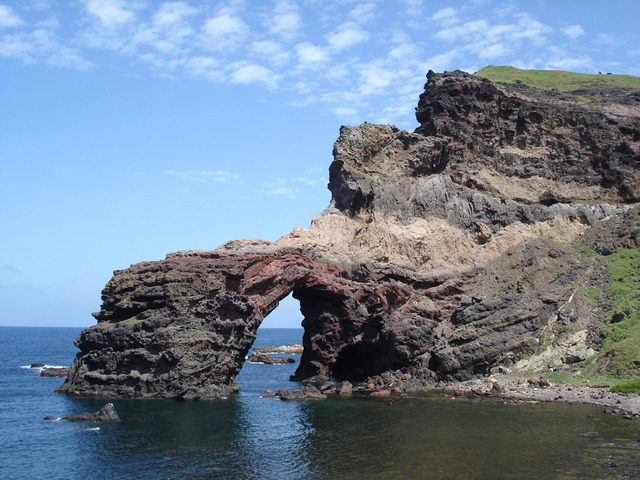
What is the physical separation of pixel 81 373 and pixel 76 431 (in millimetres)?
14079

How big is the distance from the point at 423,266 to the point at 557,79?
6094cm

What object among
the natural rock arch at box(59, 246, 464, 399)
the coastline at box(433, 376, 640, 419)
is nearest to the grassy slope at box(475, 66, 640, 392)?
the coastline at box(433, 376, 640, 419)

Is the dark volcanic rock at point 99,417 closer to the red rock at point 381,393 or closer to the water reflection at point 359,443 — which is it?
the water reflection at point 359,443

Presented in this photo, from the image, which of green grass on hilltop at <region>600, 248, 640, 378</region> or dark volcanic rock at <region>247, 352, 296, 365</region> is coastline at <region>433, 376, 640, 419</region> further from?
dark volcanic rock at <region>247, 352, 296, 365</region>

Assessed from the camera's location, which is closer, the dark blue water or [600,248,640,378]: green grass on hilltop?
the dark blue water

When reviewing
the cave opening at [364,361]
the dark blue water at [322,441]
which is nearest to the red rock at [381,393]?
the dark blue water at [322,441]

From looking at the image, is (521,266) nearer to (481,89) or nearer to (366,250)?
(366,250)

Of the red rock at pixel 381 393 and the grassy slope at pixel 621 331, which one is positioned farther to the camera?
the red rock at pixel 381 393

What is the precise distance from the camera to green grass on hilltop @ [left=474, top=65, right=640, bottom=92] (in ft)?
306

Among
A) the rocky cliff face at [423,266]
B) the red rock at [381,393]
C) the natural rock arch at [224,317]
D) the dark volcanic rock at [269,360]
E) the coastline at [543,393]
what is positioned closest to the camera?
the coastline at [543,393]

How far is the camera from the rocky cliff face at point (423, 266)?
156 feet

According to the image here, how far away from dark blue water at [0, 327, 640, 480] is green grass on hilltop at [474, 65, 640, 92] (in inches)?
2721

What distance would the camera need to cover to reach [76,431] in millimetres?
34688

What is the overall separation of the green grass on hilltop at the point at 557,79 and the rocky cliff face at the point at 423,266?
1564cm
